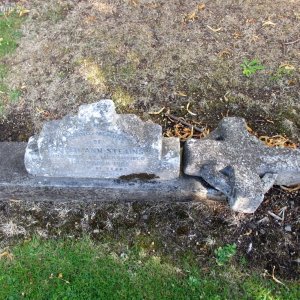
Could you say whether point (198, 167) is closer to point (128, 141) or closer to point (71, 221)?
point (128, 141)

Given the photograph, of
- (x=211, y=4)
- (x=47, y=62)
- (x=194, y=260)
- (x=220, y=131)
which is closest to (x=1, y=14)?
(x=47, y=62)

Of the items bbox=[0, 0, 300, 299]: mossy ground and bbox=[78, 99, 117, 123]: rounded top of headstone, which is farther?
bbox=[0, 0, 300, 299]: mossy ground

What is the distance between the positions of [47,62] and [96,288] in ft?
11.3

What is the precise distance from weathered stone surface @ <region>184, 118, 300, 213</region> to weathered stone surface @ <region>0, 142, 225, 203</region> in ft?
0.84

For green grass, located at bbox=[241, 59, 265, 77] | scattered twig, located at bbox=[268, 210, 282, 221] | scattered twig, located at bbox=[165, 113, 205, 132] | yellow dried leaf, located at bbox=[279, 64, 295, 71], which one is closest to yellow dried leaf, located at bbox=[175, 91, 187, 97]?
scattered twig, located at bbox=[165, 113, 205, 132]

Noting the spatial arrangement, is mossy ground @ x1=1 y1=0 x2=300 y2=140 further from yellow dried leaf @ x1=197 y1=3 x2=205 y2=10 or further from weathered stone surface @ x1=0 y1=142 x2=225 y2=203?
weathered stone surface @ x1=0 y1=142 x2=225 y2=203

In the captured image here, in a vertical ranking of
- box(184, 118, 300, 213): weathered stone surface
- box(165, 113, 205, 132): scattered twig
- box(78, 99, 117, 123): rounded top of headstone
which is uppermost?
box(78, 99, 117, 123): rounded top of headstone

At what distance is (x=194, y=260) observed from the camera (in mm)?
4648

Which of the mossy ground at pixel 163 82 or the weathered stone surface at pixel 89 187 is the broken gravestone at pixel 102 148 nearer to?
the weathered stone surface at pixel 89 187

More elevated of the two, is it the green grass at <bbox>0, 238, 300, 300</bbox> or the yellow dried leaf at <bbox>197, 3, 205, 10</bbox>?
the yellow dried leaf at <bbox>197, 3, 205, 10</bbox>

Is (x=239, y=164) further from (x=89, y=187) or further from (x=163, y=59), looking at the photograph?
(x=163, y=59)

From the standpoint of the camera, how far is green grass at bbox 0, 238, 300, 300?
4453 millimetres

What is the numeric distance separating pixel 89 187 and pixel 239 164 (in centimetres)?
163

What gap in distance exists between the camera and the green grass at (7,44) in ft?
19.8
